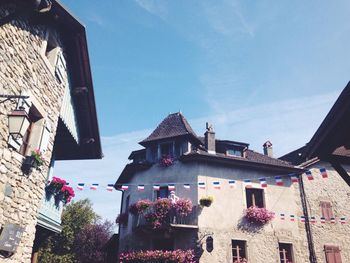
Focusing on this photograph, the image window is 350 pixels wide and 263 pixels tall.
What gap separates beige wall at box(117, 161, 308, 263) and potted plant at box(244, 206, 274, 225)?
1.05 ft

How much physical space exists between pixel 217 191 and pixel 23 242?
10.8 m

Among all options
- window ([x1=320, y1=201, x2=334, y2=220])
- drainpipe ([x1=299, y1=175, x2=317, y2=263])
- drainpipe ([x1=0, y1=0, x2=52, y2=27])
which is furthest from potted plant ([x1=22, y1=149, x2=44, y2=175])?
window ([x1=320, y1=201, x2=334, y2=220])

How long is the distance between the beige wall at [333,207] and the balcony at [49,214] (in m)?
12.9

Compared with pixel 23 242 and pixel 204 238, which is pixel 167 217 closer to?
pixel 204 238

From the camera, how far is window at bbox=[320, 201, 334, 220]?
16866 mm

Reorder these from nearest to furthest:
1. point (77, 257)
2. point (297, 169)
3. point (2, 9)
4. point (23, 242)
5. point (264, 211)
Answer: point (2, 9)
point (23, 242)
point (264, 211)
point (297, 169)
point (77, 257)

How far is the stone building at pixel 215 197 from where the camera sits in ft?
49.1

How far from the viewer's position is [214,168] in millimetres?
16438

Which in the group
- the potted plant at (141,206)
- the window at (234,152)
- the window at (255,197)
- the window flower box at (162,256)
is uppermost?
the window at (234,152)

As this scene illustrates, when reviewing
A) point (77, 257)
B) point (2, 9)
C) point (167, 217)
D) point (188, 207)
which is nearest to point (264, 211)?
point (188, 207)

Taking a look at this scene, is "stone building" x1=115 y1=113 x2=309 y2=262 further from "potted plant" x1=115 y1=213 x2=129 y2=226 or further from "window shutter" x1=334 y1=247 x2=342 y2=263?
"window shutter" x1=334 y1=247 x2=342 y2=263

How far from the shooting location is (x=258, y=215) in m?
15.5

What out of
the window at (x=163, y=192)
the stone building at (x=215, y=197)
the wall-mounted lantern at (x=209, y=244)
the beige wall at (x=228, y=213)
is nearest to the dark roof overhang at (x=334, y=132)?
the stone building at (x=215, y=197)

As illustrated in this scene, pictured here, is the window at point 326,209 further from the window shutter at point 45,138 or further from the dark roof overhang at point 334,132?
the window shutter at point 45,138
